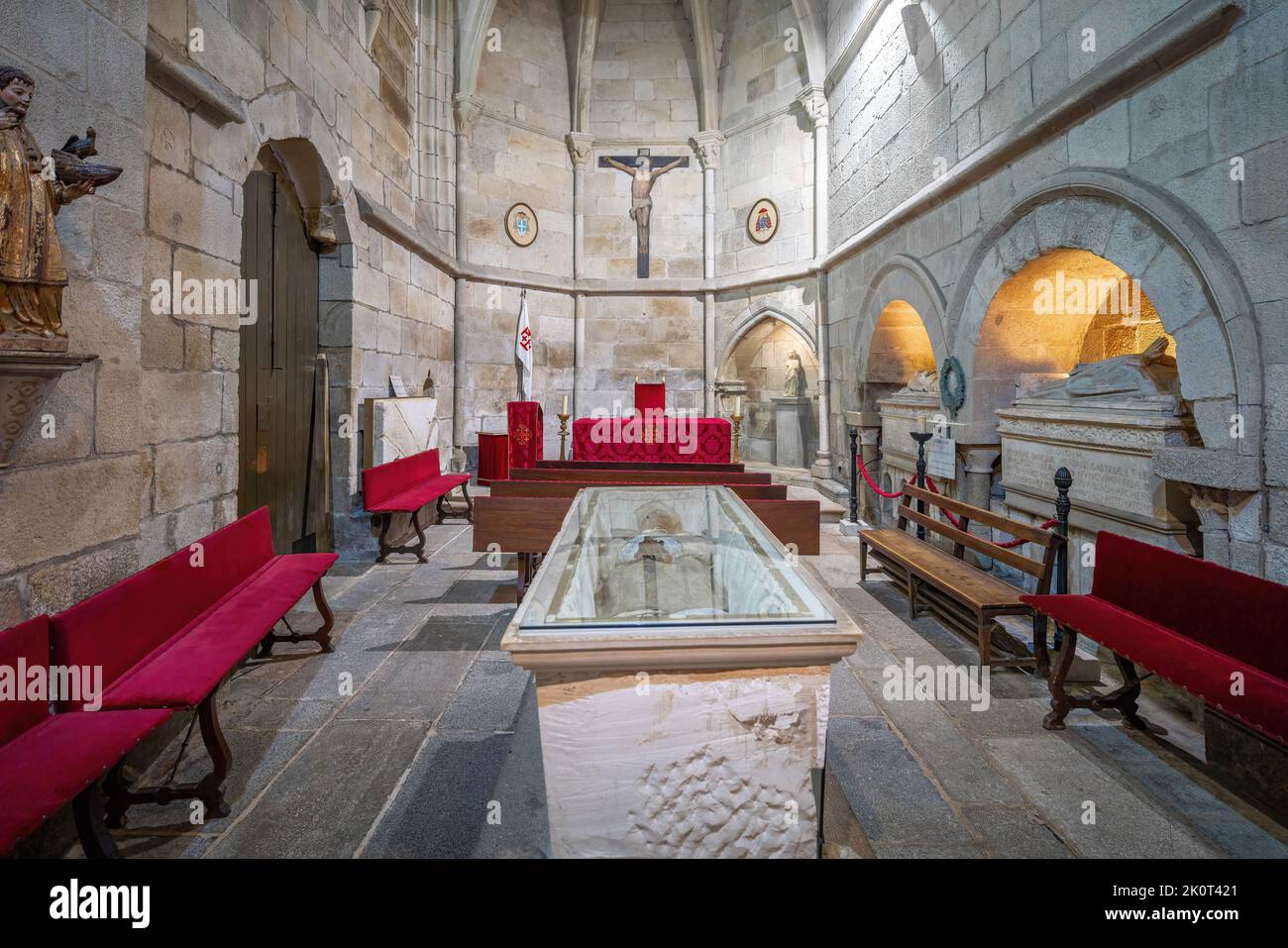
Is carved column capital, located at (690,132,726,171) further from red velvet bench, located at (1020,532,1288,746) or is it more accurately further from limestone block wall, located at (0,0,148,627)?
red velvet bench, located at (1020,532,1288,746)

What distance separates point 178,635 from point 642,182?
32.3ft

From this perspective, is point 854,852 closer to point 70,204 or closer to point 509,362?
point 70,204

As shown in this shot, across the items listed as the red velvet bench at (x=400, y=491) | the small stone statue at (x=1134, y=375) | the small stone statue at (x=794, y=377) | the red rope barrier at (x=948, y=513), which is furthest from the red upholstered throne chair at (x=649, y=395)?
the small stone statue at (x=1134, y=375)

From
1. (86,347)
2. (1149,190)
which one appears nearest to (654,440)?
(1149,190)

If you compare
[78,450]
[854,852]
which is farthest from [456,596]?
[854,852]

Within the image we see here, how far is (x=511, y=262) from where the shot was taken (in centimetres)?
984

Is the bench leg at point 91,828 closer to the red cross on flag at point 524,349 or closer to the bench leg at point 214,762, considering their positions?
the bench leg at point 214,762

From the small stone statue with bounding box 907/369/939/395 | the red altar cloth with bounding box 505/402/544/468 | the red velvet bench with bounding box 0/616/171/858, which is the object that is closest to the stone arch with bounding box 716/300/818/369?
the small stone statue with bounding box 907/369/939/395

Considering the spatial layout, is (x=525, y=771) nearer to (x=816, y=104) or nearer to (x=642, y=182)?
(x=816, y=104)

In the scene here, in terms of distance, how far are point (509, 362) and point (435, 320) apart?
5.55 feet

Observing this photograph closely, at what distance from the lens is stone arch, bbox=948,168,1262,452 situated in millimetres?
2824

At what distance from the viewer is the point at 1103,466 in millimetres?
3635

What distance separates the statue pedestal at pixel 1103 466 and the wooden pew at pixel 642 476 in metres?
1.77

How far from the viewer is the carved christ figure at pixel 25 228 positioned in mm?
1918
